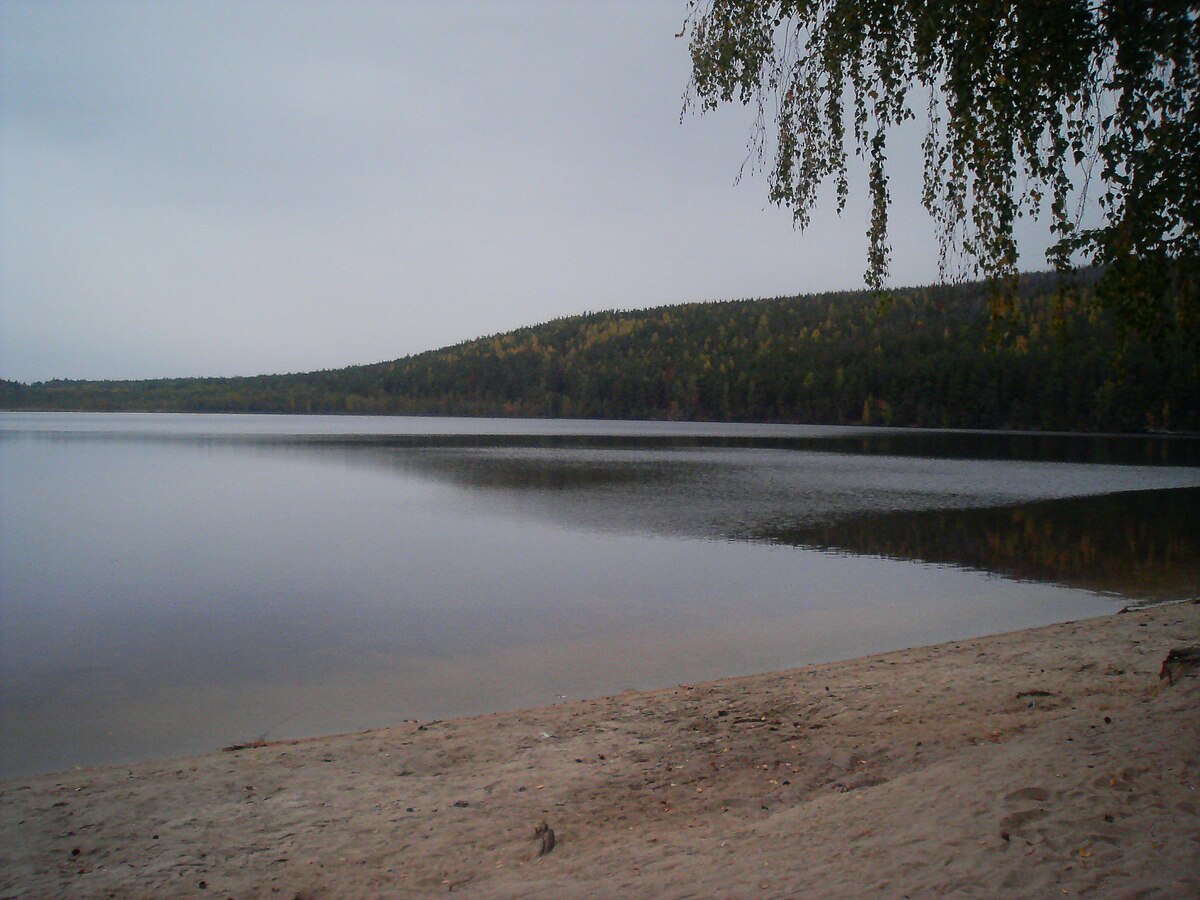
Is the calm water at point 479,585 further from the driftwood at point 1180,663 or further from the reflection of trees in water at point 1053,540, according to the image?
the driftwood at point 1180,663

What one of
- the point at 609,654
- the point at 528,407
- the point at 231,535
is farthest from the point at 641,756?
the point at 528,407

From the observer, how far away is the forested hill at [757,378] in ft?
269

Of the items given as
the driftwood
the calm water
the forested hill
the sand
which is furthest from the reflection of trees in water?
the forested hill

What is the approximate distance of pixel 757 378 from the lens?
371ft

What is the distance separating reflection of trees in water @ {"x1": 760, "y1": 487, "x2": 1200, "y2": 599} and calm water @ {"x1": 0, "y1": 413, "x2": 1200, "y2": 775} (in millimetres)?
102

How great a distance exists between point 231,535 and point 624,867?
16.4 m

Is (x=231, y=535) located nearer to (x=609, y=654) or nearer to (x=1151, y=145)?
(x=609, y=654)

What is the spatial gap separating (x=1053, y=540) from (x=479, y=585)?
11385mm

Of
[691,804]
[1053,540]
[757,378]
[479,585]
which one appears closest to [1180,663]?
[691,804]

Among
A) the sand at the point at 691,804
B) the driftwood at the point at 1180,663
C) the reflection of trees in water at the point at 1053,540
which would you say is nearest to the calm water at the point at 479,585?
the reflection of trees in water at the point at 1053,540

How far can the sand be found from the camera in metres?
3.67

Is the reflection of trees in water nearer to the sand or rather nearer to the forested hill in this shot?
the sand

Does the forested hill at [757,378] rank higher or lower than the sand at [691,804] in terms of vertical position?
higher

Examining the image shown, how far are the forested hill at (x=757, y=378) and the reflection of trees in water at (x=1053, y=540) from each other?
110ft
